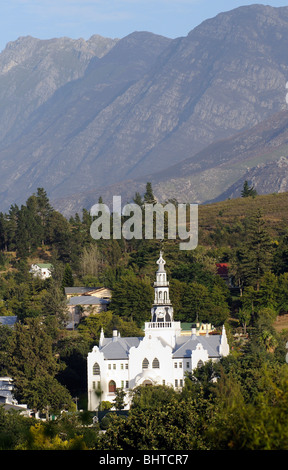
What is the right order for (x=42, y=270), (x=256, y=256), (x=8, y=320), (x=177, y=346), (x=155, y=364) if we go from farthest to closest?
(x=42, y=270)
(x=256, y=256)
(x=8, y=320)
(x=177, y=346)
(x=155, y=364)

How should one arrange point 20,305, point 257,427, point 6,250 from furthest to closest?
point 6,250
point 20,305
point 257,427

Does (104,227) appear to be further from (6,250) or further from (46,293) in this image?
(46,293)

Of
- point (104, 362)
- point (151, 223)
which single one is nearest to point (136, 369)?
point (104, 362)

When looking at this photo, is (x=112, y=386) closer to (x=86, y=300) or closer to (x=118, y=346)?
(x=118, y=346)

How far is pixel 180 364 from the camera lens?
85.1 m

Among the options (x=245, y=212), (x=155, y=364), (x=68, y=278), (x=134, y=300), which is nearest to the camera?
(x=155, y=364)

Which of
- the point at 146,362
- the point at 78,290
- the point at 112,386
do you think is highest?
the point at 78,290

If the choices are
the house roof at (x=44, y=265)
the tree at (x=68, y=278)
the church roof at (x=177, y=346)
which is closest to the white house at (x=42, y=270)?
the house roof at (x=44, y=265)

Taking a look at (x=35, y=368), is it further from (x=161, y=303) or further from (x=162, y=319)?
(x=161, y=303)

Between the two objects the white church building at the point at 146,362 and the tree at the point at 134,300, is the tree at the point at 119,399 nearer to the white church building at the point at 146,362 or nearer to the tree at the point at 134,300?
the white church building at the point at 146,362

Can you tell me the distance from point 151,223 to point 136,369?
47.4 meters

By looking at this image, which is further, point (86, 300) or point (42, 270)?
point (42, 270)

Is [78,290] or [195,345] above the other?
[78,290]

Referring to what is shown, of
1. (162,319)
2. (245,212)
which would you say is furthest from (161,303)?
(245,212)
